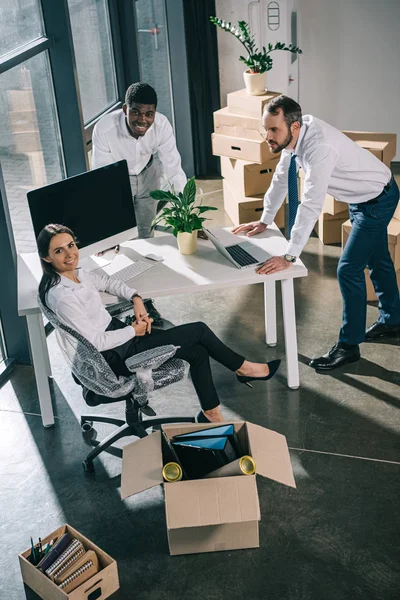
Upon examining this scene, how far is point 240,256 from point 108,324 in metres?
0.80

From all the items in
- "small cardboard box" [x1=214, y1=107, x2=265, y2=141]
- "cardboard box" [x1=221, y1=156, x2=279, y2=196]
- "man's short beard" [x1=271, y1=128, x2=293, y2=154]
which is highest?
"man's short beard" [x1=271, y1=128, x2=293, y2=154]

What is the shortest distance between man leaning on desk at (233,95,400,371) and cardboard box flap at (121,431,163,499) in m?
1.10

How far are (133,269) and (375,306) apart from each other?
5.98ft

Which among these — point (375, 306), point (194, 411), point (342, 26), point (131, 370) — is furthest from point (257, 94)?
point (131, 370)

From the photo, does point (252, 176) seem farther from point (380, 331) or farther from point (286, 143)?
point (286, 143)

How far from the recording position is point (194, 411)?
385 centimetres

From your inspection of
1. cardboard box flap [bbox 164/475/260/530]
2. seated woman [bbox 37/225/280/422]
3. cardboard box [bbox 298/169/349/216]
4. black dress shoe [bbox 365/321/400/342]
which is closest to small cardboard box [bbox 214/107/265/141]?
cardboard box [bbox 298/169/349/216]

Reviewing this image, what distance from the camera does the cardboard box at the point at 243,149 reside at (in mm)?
5676

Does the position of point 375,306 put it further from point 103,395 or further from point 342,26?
point 342,26

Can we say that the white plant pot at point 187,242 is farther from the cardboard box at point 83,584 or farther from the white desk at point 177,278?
the cardboard box at point 83,584

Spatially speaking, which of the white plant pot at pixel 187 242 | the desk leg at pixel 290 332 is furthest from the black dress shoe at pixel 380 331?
the white plant pot at pixel 187 242

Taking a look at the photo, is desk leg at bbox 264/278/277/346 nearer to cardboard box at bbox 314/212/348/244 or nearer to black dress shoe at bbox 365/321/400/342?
black dress shoe at bbox 365/321/400/342

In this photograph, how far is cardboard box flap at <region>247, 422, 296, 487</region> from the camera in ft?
9.33

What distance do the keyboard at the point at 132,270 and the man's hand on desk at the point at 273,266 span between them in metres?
0.57
